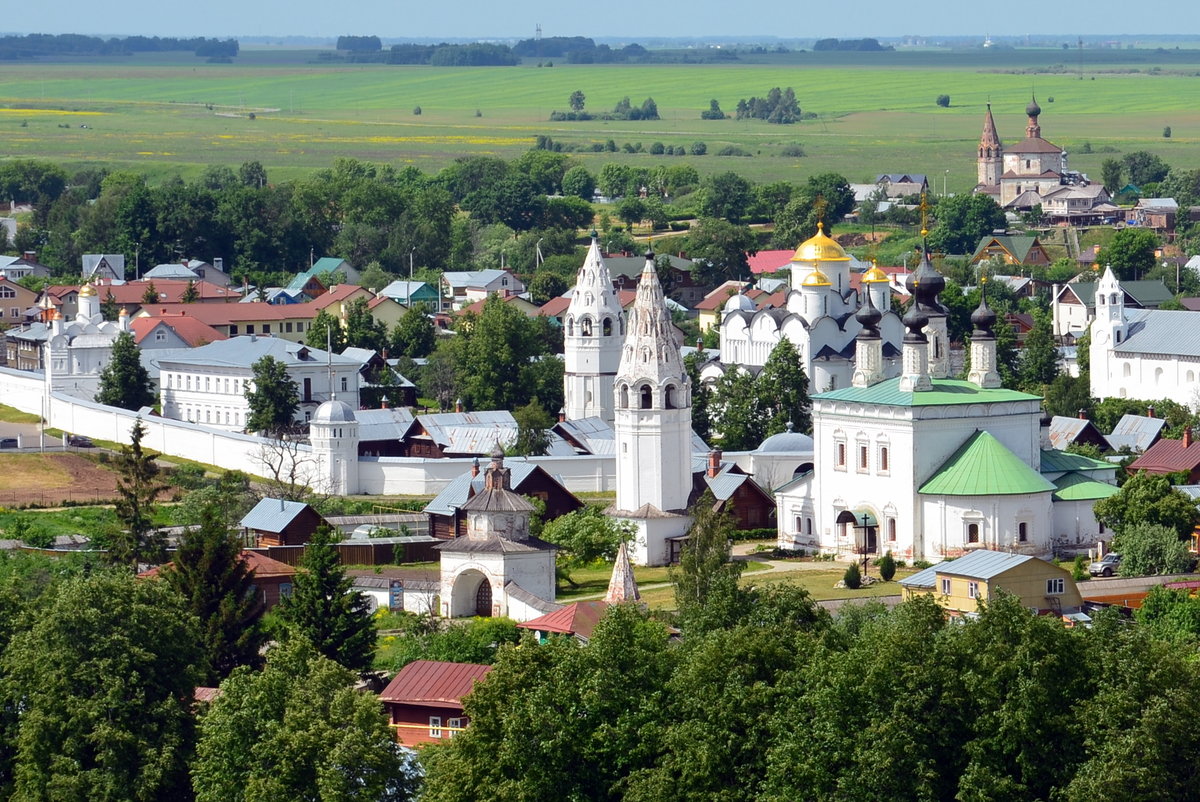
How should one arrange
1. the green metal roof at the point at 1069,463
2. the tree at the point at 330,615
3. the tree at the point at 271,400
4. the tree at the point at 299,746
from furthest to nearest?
the tree at the point at 271,400, the green metal roof at the point at 1069,463, the tree at the point at 330,615, the tree at the point at 299,746

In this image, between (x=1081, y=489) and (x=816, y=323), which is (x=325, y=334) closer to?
(x=816, y=323)

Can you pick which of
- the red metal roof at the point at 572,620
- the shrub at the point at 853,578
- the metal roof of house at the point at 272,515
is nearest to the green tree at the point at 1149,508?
the shrub at the point at 853,578

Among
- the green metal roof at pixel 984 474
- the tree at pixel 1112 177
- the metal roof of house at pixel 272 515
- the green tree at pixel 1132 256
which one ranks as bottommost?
the metal roof of house at pixel 272 515

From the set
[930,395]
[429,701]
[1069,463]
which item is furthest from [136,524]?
[1069,463]

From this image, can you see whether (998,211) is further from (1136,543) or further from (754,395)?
(1136,543)

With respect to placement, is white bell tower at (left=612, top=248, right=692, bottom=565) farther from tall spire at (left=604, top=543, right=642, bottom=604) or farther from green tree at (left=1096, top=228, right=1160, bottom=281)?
green tree at (left=1096, top=228, right=1160, bottom=281)

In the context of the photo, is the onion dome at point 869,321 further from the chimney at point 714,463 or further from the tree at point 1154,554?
the tree at point 1154,554

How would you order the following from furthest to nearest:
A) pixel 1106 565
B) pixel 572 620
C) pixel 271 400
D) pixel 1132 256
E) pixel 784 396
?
pixel 1132 256 < pixel 271 400 < pixel 784 396 < pixel 1106 565 < pixel 572 620
